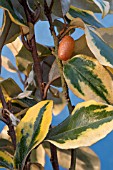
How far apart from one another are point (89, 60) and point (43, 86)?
9 centimetres

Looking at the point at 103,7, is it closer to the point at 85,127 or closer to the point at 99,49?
the point at 99,49

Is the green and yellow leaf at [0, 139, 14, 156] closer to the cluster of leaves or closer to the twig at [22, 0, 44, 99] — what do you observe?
the cluster of leaves

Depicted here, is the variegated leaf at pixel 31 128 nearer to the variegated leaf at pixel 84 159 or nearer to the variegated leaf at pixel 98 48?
the variegated leaf at pixel 98 48

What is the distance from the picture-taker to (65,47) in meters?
0.55

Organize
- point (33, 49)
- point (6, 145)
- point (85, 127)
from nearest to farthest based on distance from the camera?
1. point (85, 127)
2. point (33, 49)
3. point (6, 145)

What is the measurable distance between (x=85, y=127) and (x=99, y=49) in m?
0.11

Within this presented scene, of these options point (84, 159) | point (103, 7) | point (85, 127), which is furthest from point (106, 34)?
point (84, 159)

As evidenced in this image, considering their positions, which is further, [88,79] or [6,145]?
[6,145]

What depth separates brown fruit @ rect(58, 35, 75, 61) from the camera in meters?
0.55

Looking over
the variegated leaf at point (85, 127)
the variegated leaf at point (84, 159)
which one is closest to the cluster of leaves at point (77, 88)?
the variegated leaf at point (85, 127)

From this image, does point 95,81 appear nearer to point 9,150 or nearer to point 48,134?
point 48,134

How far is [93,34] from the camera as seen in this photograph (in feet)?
1.70

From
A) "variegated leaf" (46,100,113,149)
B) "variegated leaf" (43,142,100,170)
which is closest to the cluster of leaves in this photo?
"variegated leaf" (46,100,113,149)

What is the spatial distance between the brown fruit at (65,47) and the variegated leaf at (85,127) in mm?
91
